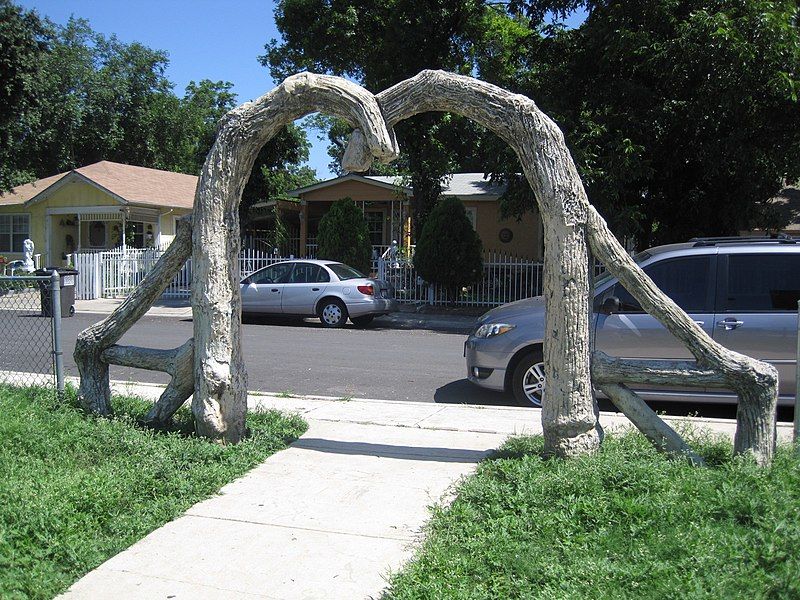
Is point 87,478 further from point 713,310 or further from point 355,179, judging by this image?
point 355,179

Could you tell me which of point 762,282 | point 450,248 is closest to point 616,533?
point 762,282

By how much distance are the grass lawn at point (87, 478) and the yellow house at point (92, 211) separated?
22.5 metres

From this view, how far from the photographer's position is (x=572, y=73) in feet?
55.4

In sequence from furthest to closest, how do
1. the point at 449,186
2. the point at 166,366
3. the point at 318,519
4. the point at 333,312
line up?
the point at 449,186 < the point at 333,312 < the point at 166,366 < the point at 318,519

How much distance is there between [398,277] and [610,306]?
13422mm

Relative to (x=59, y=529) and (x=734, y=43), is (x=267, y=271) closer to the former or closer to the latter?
(x=734, y=43)

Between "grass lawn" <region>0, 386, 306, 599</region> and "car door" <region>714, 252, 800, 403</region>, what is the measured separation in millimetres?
4370

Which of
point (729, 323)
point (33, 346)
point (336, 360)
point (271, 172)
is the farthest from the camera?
point (271, 172)

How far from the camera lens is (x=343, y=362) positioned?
10.9 metres

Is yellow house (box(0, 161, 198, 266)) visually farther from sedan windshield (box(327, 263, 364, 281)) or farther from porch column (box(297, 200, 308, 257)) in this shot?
sedan windshield (box(327, 263, 364, 281))

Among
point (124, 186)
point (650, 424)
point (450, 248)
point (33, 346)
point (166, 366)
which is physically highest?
point (124, 186)

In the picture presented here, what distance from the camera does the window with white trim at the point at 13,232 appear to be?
30578 millimetres

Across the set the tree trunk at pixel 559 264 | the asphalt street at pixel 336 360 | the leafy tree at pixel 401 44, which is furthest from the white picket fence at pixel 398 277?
the tree trunk at pixel 559 264

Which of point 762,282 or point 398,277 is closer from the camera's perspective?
point 762,282
